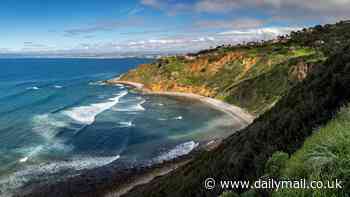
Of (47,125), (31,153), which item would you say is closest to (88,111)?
(47,125)

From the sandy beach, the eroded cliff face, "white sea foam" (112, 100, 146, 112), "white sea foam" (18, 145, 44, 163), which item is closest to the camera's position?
"white sea foam" (18, 145, 44, 163)

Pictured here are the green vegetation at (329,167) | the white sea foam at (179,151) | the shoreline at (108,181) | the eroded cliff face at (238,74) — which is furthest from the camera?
the eroded cliff face at (238,74)

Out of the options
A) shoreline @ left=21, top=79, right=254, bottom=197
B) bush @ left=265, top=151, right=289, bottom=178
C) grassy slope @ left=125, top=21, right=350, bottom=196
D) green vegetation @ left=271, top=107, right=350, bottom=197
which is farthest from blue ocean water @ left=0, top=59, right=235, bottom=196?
green vegetation @ left=271, top=107, right=350, bottom=197

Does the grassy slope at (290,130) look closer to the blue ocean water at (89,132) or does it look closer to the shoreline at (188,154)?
the shoreline at (188,154)

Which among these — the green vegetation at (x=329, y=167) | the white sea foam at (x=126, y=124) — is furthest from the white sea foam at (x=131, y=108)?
the green vegetation at (x=329, y=167)

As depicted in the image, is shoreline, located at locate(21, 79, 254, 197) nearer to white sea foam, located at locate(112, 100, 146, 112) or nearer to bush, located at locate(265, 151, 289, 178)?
bush, located at locate(265, 151, 289, 178)

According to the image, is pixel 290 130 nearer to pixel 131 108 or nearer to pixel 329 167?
pixel 329 167

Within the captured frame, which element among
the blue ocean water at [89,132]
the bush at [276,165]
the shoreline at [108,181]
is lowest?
the shoreline at [108,181]

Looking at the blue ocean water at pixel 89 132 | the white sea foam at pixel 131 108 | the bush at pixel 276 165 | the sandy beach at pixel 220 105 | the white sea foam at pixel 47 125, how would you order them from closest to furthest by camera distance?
the bush at pixel 276 165, the blue ocean water at pixel 89 132, the white sea foam at pixel 47 125, the sandy beach at pixel 220 105, the white sea foam at pixel 131 108

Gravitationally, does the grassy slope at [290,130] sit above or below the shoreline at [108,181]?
above
